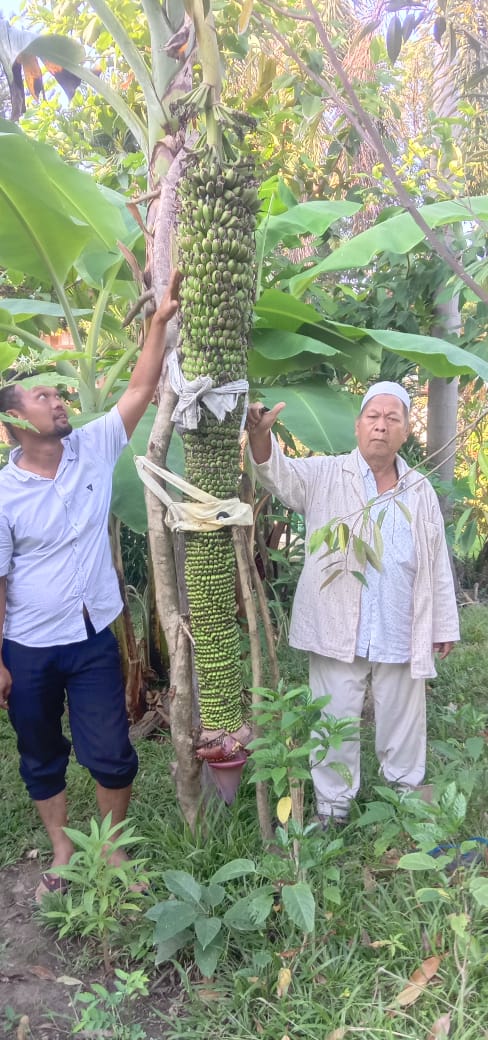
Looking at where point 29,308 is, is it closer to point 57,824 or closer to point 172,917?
point 57,824

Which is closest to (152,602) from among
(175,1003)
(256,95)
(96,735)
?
(96,735)

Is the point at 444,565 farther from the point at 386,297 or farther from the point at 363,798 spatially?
the point at 386,297

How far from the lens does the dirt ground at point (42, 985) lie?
74.2 inches

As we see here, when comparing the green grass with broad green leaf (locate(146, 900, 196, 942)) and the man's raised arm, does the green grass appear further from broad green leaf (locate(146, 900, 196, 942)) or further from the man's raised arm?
the man's raised arm

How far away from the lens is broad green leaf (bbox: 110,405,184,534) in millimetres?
2605

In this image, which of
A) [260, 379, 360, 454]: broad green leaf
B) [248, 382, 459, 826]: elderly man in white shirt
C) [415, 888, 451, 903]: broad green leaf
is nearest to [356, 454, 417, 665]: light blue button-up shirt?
[248, 382, 459, 826]: elderly man in white shirt

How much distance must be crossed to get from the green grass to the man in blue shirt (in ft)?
1.21

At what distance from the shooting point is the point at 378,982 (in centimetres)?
190

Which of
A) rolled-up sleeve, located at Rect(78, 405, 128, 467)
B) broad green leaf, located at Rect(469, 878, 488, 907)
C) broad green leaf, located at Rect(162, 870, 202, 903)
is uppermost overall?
rolled-up sleeve, located at Rect(78, 405, 128, 467)

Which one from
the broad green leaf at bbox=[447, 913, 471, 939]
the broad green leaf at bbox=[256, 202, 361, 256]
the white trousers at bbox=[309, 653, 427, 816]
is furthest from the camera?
the broad green leaf at bbox=[256, 202, 361, 256]

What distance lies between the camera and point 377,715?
263 cm

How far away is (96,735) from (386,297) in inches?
114

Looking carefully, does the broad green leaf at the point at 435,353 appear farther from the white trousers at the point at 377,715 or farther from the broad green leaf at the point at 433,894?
the broad green leaf at the point at 433,894

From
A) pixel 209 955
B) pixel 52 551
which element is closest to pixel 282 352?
pixel 52 551
